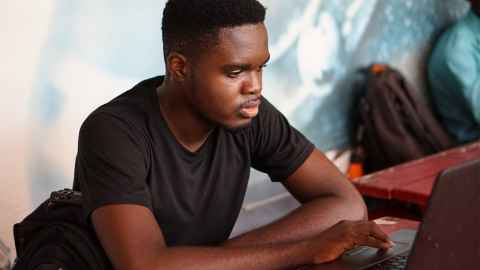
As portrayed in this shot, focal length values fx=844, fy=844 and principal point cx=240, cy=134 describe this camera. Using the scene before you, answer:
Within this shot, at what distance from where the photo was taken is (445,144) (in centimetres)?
394

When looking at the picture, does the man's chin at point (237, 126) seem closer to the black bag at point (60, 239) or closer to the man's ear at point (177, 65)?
the man's ear at point (177, 65)

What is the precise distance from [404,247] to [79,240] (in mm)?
690

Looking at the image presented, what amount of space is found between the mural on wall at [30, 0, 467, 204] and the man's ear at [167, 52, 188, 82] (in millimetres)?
876

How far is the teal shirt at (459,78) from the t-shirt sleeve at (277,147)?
6.36 ft

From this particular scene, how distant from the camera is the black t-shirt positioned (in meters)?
1.74

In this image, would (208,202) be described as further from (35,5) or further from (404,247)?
(35,5)

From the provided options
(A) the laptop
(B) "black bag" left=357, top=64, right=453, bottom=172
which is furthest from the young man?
(B) "black bag" left=357, top=64, right=453, bottom=172

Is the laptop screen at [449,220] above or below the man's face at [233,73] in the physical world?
below

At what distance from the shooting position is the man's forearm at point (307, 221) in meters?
1.90

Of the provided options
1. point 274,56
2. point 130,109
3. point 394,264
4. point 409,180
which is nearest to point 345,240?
point 394,264

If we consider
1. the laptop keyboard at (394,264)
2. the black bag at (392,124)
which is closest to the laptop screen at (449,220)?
the laptop keyboard at (394,264)

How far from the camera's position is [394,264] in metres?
1.70

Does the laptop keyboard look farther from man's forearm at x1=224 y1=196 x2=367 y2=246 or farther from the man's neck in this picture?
the man's neck

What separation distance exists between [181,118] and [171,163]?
104mm
